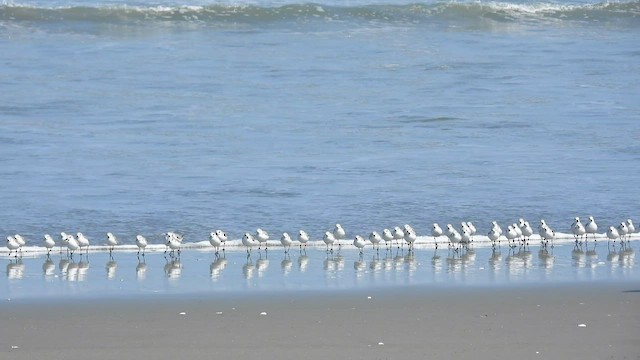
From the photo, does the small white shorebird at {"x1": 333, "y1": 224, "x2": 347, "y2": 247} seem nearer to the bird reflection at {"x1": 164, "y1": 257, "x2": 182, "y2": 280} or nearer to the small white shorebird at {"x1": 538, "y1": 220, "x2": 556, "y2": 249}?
the bird reflection at {"x1": 164, "y1": 257, "x2": 182, "y2": 280}

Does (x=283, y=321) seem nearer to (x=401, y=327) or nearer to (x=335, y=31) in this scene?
(x=401, y=327)

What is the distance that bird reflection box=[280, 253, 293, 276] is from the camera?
14.3 metres

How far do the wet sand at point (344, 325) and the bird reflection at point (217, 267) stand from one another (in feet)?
3.80

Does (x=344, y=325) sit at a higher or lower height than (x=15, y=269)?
higher

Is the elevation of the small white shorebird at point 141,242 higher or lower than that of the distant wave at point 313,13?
lower

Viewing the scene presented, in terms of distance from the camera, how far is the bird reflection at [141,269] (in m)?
14.0

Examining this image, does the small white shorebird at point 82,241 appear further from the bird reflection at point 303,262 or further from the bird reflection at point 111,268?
the bird reflection at point 303,262

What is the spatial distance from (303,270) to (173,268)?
1.43m

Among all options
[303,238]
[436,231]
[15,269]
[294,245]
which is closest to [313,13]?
[294,245]

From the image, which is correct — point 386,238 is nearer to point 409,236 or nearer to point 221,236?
point 409,236

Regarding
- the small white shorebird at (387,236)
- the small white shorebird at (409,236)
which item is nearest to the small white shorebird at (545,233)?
the small white shorebird at (409,236)

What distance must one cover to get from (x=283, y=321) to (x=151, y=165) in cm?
945

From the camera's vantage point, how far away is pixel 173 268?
14.5 meters

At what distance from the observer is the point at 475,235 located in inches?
647
